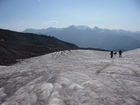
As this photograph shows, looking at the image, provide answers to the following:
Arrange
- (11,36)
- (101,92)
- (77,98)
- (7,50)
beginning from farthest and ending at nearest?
1. (11,36)
2. (7,50)
3. (101,92)
4. (77,98)

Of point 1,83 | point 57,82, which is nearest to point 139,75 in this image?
point 57,82

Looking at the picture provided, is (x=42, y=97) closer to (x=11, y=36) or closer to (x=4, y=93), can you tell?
(x=4, y=93)

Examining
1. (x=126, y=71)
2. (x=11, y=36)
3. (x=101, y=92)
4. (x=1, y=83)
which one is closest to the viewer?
(x=101, y=92)

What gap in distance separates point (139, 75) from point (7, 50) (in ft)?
282

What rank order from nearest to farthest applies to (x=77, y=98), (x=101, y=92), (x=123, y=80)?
(x=77, y=98), (x=101, y=92), (x=123, y=80)

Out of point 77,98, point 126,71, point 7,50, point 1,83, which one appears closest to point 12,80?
point 1,83

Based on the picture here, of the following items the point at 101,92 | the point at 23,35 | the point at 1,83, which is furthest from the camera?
the point at 23,35

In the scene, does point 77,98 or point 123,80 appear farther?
point 123,80

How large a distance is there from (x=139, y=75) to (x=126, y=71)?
1895 millimetres

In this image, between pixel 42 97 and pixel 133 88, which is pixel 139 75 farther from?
pixel 42 97

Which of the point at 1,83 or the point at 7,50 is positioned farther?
the point at 7,50

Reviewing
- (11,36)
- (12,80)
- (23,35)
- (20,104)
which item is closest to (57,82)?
(20,104)

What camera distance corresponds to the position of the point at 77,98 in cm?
1391

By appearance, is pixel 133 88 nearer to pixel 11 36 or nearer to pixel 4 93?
pixel 4 93
